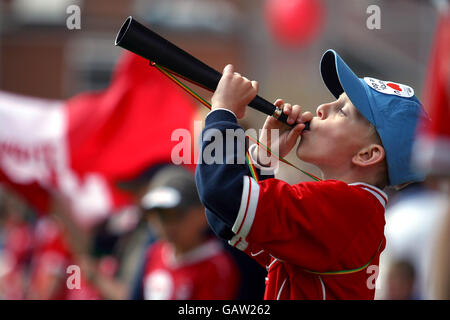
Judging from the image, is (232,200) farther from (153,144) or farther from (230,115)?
(153,144)

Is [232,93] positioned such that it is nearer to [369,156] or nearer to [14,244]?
[369,156]

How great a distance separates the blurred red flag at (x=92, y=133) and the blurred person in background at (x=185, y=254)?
101cm

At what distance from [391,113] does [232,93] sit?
0.46m

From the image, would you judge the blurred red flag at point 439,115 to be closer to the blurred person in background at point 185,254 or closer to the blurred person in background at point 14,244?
the blurred person in background at point 185,254

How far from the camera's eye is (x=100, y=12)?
14.7 meters

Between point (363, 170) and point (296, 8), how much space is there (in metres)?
7.53

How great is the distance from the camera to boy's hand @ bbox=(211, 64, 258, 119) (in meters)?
1.76

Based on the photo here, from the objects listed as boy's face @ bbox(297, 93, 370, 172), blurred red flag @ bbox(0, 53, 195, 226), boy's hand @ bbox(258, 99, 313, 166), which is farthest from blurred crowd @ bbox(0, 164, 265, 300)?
boy's face @ bbox(297, 93, 370, 172)

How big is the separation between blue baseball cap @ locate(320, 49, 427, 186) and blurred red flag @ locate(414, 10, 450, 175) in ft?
0.23

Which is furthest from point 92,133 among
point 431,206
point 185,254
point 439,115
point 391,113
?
point 391,113

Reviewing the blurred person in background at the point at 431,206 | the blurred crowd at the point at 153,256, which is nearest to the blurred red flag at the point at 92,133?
the blurred crowd at the point at 153,256

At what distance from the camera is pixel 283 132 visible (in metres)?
1.99

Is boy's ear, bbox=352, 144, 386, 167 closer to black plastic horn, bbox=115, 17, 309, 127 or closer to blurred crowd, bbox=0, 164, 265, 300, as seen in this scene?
black plastic horn, bbox=115, 17, 309, 127
